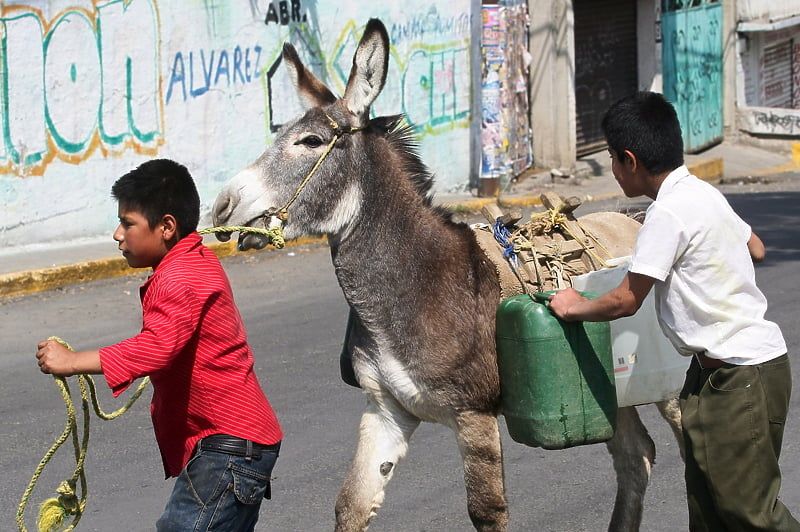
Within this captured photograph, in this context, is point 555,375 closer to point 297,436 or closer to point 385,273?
point 385,273

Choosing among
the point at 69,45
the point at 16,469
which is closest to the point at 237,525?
the point at 16,469

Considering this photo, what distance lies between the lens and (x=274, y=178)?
459 centimetres

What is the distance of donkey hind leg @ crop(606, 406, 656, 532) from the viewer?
17.5ft

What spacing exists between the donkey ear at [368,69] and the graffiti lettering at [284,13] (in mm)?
9965

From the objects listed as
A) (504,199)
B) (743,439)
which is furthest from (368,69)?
(504,199)

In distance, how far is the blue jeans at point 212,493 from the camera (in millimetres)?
3773

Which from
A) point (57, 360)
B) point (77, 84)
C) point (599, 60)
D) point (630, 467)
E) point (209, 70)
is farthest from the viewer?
point (599, 60)

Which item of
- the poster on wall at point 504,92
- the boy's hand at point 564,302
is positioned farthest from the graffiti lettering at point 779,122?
the boy's hand at point 564,302

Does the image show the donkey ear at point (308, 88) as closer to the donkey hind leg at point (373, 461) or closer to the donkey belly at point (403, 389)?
the donkey belly at point (403, 389)

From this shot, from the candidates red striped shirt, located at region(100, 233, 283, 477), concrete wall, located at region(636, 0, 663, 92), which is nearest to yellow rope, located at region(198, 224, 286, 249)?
red striped shirt, located at region(100, 233, 283, 477)

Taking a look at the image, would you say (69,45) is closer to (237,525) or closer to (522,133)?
(522,133)

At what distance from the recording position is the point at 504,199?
16375 millimetres

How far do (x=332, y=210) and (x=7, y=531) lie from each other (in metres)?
2.13

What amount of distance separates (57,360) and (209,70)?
10516 millimetres
